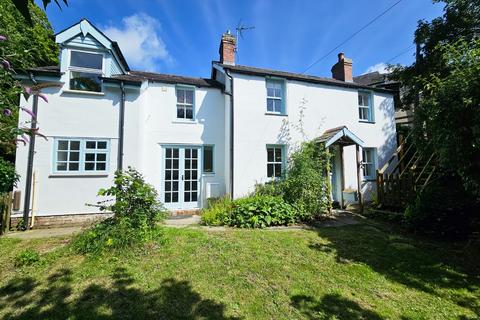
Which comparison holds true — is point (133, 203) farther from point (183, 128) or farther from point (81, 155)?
point (183, 128)

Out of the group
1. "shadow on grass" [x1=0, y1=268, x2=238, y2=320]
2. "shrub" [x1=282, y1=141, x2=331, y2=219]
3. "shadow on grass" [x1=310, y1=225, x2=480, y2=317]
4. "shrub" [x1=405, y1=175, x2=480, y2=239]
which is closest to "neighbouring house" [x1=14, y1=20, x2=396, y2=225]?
"shrub" [x1=282, y1=141, x2=331, y2=219]

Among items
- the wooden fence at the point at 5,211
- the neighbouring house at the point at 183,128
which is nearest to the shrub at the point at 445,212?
the neighbouring house at the point at 183,128

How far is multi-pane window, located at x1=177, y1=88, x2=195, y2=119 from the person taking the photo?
10.9 metres

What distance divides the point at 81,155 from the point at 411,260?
10795mm

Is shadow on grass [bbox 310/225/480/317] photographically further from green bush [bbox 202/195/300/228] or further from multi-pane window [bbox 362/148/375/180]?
multi-pane window [bbox 362/148/375/180]

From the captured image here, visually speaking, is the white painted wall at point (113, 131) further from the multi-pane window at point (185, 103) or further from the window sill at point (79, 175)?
the multi-pane window at point (185, 103)

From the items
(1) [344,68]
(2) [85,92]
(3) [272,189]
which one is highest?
(1) [344,68]

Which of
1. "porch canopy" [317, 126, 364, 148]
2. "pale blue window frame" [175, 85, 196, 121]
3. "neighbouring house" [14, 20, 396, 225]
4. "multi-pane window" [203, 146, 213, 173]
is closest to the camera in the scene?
"neighbouring house" [14, 20, 396, 225]

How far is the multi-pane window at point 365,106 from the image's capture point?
13.0 m

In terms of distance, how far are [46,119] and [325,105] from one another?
1196 cm

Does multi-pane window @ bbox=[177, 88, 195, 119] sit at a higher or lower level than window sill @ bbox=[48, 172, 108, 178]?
higher

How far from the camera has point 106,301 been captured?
377cm

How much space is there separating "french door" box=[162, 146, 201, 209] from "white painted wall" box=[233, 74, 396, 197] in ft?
6.30

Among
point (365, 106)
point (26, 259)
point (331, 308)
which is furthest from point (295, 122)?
point (26, 259)
